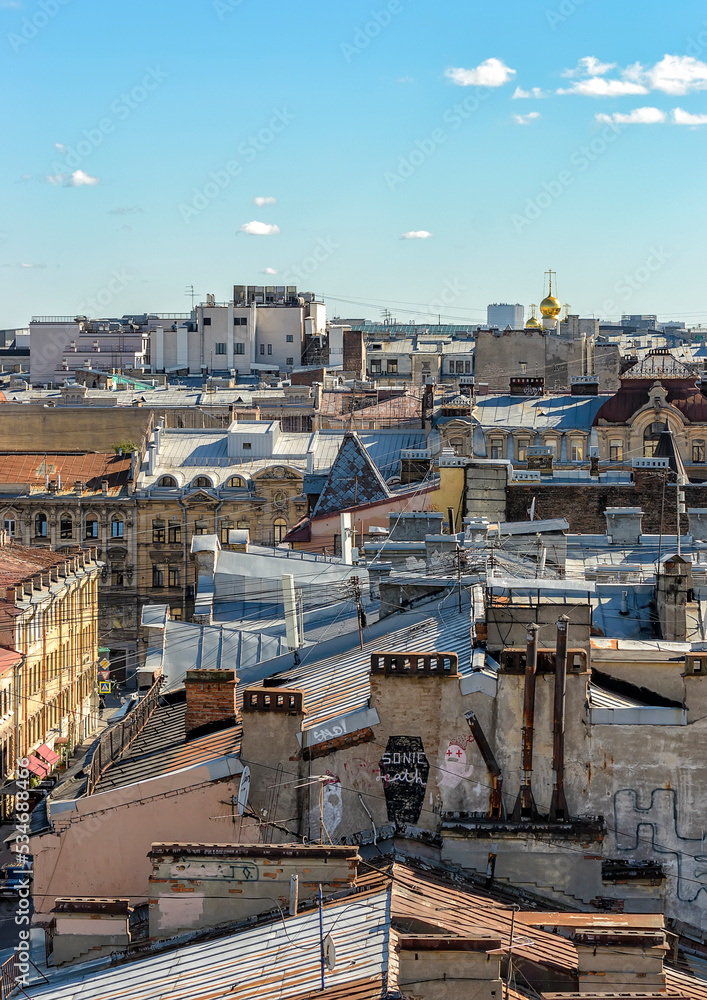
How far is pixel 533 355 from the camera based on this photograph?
319 feet

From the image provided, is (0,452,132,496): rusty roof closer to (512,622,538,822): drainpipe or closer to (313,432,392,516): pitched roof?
(313,432,392,516): pitched roof

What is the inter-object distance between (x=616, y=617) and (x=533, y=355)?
74264 millimetres

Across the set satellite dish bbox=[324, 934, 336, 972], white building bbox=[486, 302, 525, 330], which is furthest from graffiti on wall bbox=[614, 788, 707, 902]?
white building bbox=[486, 302, 525, 330]

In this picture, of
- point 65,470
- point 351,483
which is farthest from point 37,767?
point 65,470

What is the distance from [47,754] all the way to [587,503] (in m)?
19.5

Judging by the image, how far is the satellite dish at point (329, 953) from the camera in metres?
13.4

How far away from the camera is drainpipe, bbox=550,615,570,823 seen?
1806cm

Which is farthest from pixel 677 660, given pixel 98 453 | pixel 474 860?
pixel 98 453

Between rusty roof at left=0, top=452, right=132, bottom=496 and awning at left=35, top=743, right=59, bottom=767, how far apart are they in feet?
78.3

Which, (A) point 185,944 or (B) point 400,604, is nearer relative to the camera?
(A) point 185,944

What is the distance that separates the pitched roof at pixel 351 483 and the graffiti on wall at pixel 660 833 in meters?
23.3

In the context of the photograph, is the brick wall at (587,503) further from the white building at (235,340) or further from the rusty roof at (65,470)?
the white building at (235,340)

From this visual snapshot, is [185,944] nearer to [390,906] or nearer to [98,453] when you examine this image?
[390,906]

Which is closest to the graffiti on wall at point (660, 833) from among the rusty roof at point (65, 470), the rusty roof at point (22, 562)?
the rusty roof at point (22, 562)
